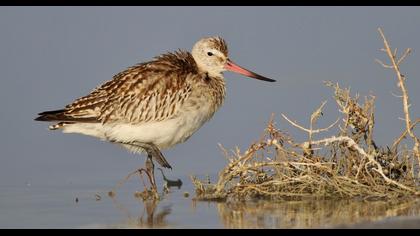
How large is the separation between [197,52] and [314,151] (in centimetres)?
278

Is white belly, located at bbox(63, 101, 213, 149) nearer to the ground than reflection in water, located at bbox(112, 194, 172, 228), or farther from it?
farther from it

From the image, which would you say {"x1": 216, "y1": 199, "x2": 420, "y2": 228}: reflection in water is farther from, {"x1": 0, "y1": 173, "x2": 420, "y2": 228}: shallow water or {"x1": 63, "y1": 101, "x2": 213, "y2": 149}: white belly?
{"x1": 63, "y1": 101, "x2": 213, "y2": 149}: white belly

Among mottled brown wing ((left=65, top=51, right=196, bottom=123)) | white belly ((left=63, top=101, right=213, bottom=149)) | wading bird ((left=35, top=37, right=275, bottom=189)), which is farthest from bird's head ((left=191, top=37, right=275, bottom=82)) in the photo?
white belly ((left=63, top=101, right=213, bottom=149))

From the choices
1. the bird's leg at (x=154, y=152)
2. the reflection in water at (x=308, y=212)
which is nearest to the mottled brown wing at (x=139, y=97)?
the bird's leg at (x=154, y=152)

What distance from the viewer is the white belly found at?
1053 centimetres

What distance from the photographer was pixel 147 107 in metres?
10.6

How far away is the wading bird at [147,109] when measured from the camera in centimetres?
1054

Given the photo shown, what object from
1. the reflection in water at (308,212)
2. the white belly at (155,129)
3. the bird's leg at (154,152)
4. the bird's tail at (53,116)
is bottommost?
the reflection in water at (308,212)

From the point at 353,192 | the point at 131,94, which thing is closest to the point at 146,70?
the point at 131,94

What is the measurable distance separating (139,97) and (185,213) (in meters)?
2.72

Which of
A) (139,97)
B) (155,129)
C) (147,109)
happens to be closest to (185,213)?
(155,129)

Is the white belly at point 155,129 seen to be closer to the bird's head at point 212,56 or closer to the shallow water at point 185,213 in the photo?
the bird's head at point 212,56
